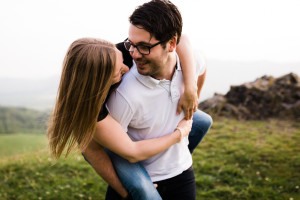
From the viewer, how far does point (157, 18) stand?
2.33 meters

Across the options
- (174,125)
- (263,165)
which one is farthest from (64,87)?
(263,165)

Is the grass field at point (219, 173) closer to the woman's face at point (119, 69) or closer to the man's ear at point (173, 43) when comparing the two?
the woman's face at point (119, 69)

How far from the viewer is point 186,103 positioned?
250 centimetres

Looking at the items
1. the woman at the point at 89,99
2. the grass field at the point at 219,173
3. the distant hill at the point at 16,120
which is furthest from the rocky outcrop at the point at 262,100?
the distant hill at the point at 16,120

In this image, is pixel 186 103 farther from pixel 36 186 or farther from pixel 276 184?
pixel 36 186

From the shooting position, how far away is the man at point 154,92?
2.30 metres

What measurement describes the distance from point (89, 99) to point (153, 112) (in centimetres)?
60

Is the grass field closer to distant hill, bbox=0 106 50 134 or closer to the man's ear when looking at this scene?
the man's ear

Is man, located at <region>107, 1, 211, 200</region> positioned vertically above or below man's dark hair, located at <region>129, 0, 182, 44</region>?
below

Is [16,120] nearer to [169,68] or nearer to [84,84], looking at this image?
[169,68]

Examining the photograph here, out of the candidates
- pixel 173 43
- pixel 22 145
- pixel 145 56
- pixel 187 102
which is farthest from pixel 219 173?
pixel 22 145

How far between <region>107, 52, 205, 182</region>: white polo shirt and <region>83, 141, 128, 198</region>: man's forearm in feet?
0.97

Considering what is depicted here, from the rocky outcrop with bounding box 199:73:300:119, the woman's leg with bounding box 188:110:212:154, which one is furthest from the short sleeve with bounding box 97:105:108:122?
the rocky outcrop with bounding box 199:73:300:119

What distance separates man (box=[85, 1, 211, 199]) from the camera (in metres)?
2.30
